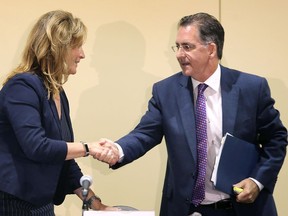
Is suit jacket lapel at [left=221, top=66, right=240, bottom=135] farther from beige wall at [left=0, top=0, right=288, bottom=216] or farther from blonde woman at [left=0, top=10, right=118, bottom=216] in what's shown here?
beige wall at [left=0, top=0, right=288, bottom=216]

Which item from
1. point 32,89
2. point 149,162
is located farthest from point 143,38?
point 32,89

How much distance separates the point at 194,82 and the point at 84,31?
613 millimetres

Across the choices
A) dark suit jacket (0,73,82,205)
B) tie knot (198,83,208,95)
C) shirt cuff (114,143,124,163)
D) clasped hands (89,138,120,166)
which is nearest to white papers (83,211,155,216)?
dark suit jacket (0,73,82,205)

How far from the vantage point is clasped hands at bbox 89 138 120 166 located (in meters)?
2.20

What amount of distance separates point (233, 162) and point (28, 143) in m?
0.93

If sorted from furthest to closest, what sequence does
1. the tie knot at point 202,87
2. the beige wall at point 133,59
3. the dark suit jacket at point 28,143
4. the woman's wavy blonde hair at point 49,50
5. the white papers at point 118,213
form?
the beige wall at point 133,59
the tie knot at point 202,87
the woman's wavy blonde hair at point 49,50
the dark suit jacket at point 28,143
the white papers at point 118,213

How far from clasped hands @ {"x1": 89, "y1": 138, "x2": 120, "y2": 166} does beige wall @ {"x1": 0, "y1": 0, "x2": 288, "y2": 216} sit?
835 mm

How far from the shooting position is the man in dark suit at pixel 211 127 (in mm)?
2178

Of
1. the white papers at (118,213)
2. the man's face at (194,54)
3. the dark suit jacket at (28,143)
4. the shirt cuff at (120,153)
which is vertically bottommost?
the shirt cuff at (120,153)

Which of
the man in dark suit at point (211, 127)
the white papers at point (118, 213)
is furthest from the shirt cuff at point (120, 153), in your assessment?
the white papers at point (118, 213)

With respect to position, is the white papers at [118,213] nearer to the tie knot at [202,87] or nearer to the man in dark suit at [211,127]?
the man in dark suit at [211,127]

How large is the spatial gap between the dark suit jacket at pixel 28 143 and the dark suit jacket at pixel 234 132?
0.48m

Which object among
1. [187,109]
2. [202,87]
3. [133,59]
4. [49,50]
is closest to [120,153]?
[187,109]

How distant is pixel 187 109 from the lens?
224cm
